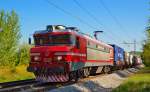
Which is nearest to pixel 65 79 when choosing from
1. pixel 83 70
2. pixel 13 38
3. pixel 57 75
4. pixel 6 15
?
pixel 57 75

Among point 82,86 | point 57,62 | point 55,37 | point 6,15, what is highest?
point 6,15

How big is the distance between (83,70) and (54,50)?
4.86 metres

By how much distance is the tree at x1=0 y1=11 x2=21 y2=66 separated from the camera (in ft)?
153

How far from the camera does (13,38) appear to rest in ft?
159

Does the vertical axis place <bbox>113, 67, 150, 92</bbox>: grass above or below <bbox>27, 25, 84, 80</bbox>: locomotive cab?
below

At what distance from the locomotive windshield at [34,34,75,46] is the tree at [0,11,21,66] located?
23907mm

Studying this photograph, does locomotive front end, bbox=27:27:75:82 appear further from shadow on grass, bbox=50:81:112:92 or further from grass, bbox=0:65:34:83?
grass, bbox=0:65:34:83

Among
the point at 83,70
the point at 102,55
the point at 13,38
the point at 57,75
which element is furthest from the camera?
the point at 13,38

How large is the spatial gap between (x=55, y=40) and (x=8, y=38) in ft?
85.8

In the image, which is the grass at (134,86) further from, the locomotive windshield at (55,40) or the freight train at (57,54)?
the locomotive windshield at (55,40)

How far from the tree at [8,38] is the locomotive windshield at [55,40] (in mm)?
23907

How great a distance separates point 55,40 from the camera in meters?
22.6

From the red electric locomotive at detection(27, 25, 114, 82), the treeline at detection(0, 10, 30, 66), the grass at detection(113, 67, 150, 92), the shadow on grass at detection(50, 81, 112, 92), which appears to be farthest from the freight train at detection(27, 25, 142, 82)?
the treeline at detection(0, 10, 30, 66)

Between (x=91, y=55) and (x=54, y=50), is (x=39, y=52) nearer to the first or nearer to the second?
(x=54, y=50)
